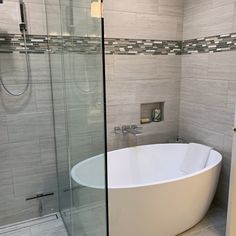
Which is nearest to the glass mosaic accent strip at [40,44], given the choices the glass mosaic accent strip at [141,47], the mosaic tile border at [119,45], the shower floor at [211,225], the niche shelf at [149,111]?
the mosaic tile border at [119,45]

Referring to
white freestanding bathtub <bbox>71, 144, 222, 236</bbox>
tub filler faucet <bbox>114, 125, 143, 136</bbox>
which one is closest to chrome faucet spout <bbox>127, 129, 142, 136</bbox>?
tub filler faucet <bbox>114, 125, 143, 136</bbox>

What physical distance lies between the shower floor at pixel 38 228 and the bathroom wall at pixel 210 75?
1.66 m

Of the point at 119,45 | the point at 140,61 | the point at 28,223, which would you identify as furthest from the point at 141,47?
the point at 28,223

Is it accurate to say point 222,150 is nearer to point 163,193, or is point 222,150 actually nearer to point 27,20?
point 163,193

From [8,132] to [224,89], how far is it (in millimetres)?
2051

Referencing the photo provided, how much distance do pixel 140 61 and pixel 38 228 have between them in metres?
1.94

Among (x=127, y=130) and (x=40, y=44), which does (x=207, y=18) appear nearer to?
(x=127, y=130)

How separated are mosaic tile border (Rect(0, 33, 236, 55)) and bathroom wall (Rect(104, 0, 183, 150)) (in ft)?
0.03

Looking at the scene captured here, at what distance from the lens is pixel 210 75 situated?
2525mm

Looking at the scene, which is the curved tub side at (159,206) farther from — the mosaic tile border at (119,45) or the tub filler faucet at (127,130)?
the mosaic tile border at (119,45)

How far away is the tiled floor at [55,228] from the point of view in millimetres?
2191

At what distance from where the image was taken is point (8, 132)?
2193 mm

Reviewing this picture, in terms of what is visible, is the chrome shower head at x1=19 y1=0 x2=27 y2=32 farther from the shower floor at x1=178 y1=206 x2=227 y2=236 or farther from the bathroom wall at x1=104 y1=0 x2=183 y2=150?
the shower floor at x1=178 y1=206 x2=227 y2=236

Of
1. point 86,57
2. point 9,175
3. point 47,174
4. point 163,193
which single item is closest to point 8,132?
point 9,175
